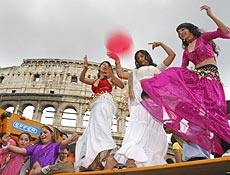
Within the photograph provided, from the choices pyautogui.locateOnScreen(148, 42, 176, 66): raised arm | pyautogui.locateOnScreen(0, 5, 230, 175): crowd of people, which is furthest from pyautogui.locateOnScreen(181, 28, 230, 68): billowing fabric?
pyautogui.locateOnScreen(148, 42, 176, 66): raised arm

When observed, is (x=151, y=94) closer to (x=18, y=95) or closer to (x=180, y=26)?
(x=180, y=26)

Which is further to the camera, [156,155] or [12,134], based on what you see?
[12,134]

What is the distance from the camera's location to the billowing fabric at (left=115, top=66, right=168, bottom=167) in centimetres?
294

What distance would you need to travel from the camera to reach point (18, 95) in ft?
91.6

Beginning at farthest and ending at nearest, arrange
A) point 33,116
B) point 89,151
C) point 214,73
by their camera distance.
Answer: point 33,116 → point 89,151 → point 214,73

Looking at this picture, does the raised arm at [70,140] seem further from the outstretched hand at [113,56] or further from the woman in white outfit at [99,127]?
the outstretched hand at [113,56]

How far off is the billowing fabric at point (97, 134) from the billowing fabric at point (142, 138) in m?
0.50

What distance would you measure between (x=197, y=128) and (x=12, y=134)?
503 cm

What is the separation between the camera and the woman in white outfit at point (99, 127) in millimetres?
3623

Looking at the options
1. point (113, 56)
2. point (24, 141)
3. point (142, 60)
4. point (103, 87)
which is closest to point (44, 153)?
point (24, 141)

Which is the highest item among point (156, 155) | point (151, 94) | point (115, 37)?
point (115, 37)

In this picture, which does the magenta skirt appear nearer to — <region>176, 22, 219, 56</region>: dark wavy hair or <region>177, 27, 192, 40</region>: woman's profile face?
<region>176, 22, 219, 56</region>: dark wavy hair

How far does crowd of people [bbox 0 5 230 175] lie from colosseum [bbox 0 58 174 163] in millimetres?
21288

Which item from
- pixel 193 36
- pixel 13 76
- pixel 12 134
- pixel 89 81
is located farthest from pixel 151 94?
pixel 13 76
